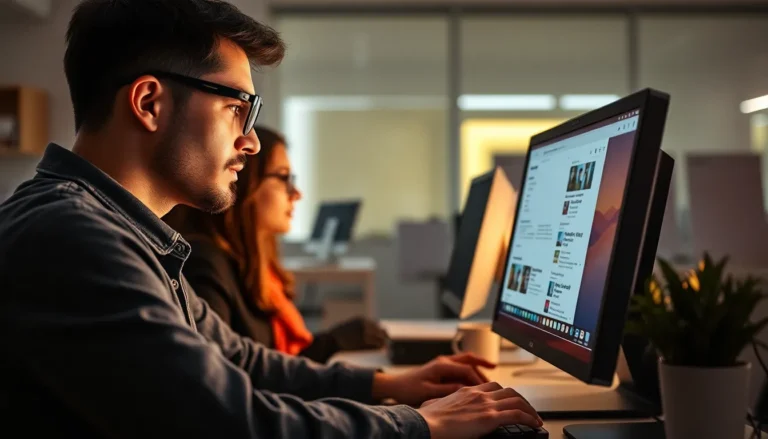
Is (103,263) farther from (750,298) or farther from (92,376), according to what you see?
(750,298)

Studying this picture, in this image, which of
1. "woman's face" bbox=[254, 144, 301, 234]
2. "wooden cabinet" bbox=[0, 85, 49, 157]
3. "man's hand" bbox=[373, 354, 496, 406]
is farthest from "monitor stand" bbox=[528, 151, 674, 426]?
"wooden cabinet" bbox=[0, 85, 49, 157]

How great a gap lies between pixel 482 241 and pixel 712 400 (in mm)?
847

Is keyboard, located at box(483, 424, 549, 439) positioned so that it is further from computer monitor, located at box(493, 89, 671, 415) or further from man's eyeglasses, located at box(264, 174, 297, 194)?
man's eyeglasses, located at box(264, 174, 297, 194)

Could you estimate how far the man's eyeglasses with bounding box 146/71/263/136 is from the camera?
2.99ft

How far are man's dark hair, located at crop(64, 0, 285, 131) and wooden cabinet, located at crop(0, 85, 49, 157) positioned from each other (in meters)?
4.71

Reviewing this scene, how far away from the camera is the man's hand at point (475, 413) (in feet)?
2.65

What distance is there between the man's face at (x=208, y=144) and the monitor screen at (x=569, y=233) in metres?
0.46

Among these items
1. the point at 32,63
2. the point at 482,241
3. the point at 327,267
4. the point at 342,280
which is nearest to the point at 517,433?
the point at 482,241

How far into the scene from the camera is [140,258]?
2.41ft

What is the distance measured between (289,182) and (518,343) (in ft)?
3.91

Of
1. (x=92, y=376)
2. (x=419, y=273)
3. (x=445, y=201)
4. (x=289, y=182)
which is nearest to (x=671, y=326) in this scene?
(x=92, y=376)

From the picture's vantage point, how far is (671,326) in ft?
2.53

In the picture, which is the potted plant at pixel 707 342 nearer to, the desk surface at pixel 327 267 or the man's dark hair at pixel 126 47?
the man's dark hair at pixel 126 47

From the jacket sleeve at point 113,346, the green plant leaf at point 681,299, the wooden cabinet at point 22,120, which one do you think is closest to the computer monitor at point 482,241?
the green plant leaf at point 681,299
